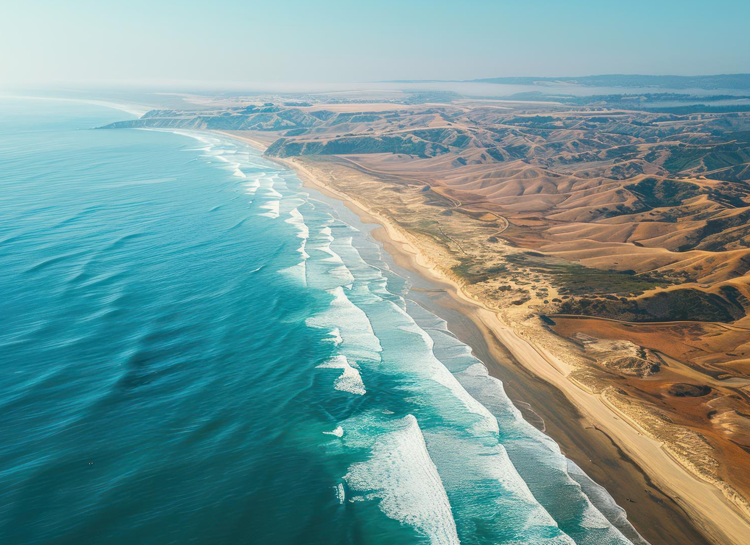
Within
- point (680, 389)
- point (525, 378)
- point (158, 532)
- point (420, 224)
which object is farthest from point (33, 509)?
point (420, 224)

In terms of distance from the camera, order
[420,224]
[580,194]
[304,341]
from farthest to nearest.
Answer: [580,194], [420,224], [304,341]

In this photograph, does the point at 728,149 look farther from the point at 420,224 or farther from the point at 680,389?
the point at 680,389

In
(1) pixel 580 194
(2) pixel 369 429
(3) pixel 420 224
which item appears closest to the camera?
(2) pixel 369 429

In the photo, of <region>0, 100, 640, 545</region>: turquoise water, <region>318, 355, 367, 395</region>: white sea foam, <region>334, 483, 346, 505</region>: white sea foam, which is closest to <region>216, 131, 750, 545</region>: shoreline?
<region>0, 100, 640, 545</region>: turquoise water

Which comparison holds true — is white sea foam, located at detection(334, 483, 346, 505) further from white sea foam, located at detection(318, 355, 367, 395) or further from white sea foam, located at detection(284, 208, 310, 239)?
white sea foam, located at detection(284, 208, 310, 239)

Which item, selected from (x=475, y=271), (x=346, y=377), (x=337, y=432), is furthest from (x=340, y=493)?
(x=475, y=271)

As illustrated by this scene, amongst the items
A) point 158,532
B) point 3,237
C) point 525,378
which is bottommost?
point 525,378

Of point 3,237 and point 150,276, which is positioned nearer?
point 150,276

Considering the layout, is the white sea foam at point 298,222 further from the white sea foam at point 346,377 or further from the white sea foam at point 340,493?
the white sea foam at point 340,493
